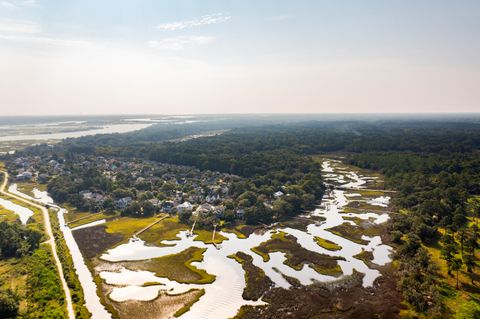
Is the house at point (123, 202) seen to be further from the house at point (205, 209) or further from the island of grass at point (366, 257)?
the island of grass at point (366, 257)

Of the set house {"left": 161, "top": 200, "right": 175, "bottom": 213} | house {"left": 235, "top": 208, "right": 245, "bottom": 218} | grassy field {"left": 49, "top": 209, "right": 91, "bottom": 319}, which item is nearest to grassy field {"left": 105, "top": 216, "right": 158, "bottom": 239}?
house {"left": 161, "top": 200, "right": 175, "bottom": 213}

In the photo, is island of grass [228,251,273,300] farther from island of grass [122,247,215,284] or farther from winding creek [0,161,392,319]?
island of grass [122,247,215,284]

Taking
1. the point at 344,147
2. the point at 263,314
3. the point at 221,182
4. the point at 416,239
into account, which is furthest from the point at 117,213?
the point at 344,147

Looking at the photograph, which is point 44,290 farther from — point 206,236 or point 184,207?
point 184,207

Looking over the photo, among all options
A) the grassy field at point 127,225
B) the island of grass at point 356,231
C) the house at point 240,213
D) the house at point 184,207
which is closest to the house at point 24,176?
the grassy field at point 127,225

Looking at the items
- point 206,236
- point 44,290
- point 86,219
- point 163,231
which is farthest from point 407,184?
point 44,290

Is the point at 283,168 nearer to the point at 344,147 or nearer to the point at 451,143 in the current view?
the point at 344,147
